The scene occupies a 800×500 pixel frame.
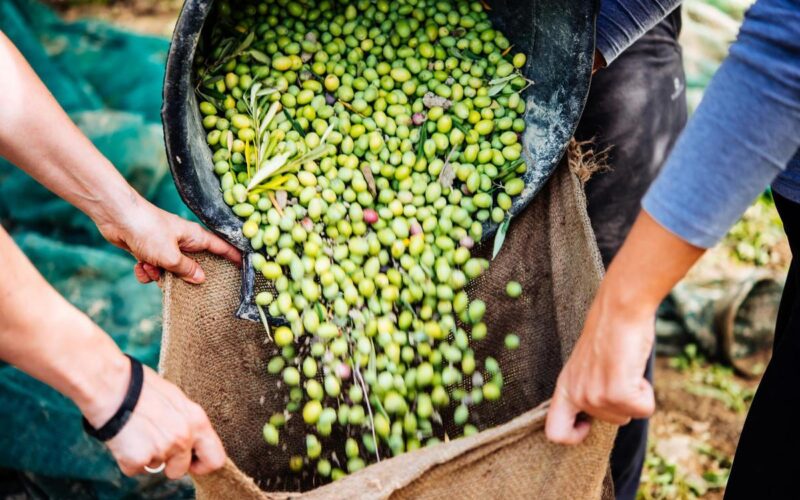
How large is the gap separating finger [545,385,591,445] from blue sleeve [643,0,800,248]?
1.24 feet

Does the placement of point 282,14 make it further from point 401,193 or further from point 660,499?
point 660,499

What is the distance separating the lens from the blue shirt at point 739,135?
38.2 inches

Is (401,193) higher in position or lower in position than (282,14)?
lower

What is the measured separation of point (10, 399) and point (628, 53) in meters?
2.32

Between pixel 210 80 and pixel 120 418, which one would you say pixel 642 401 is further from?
pixel 210 80

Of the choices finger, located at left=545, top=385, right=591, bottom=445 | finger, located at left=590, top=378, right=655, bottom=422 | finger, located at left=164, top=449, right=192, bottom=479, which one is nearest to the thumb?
finger, located at left=164, top=449, right=192, bottom=479

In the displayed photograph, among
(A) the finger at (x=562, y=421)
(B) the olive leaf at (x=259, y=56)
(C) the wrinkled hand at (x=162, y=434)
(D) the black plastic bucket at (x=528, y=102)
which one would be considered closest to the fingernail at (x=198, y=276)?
(D) the black plastic bucket at (x=528, y=102)

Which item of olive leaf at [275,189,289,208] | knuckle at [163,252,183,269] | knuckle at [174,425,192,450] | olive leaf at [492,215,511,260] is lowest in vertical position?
knuckle at [163,252,183,269]

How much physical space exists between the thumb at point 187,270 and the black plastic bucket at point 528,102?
10 centimetres

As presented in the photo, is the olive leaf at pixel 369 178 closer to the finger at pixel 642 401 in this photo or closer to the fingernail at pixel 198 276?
the fingernail at pixel 198 276

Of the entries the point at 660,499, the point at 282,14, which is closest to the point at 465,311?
the point at 282,14

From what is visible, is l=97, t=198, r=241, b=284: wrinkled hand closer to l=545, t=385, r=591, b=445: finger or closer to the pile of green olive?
the pile of green olive

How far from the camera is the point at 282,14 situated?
1.92m

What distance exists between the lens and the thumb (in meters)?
1.64
